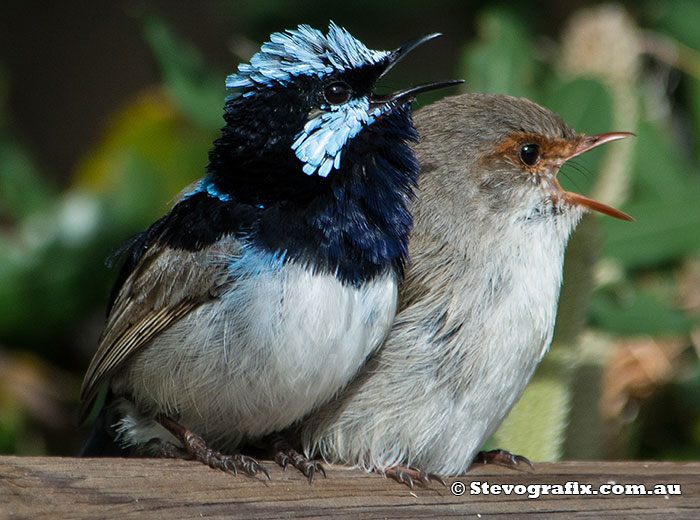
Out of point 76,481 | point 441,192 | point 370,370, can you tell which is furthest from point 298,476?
point 441,192

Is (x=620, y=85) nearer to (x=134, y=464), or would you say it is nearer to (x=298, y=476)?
(x=298, y=476)

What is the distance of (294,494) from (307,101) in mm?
→ 747

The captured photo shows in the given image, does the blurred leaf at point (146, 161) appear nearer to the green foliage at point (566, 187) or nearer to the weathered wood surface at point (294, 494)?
the green foliage at point (566, 187)

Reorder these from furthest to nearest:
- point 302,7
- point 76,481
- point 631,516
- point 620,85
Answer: point 302,7, point 620,85, point 631,516, point 76,481

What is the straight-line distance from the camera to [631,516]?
1955 millimetres

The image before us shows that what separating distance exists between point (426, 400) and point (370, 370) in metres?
0.14

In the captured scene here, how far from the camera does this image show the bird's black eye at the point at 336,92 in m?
1.79

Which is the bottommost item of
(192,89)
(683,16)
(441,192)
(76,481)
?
(76,481)

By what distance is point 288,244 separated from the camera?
1787 mm

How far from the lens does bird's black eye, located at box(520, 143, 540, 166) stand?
209 cm

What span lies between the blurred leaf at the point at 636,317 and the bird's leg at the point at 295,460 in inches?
42.2

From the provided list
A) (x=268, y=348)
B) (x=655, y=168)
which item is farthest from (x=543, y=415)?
(x=655, y=168)

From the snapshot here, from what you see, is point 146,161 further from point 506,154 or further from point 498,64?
point 506,154

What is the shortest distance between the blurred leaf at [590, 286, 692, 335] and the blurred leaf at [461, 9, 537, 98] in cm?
69
